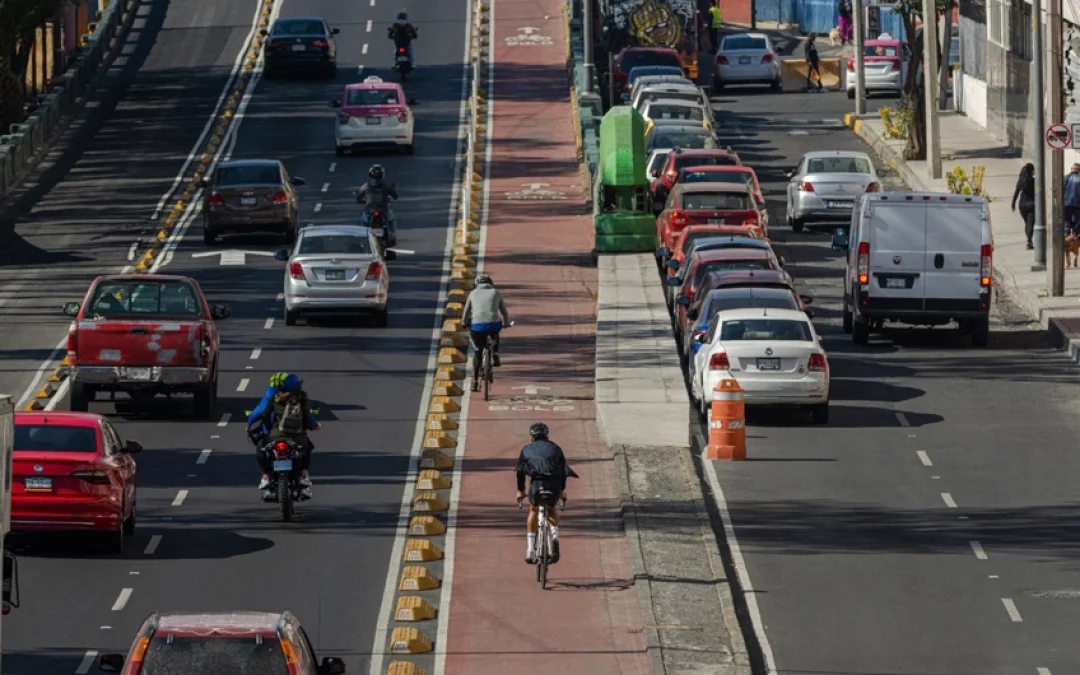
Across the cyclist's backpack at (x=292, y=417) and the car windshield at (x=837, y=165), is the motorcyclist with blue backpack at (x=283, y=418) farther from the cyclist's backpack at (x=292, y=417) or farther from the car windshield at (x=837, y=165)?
the car windshield at (x=837, y=165)

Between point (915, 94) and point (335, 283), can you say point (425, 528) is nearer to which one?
point (335, 283)

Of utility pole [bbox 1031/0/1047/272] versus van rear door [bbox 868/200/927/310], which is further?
utility pole [bbox 1031/0/1047/272]

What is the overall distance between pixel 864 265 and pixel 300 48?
117 feet

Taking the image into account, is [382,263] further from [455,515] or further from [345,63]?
[345,63]

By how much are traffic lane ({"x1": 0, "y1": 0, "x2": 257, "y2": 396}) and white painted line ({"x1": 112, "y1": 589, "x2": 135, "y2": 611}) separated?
1189 centimetres

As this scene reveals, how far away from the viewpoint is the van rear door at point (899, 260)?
36562 millimetres

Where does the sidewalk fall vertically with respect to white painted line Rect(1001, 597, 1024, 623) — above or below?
above

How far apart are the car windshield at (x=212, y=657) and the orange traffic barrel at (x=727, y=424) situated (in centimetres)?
1409

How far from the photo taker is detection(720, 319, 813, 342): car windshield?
101 ft

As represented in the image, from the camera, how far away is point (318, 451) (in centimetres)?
2881

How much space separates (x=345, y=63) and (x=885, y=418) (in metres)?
44.4

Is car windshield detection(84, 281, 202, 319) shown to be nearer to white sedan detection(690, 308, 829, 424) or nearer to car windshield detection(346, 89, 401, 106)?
white sedan detection(690, 308, 829, 424)

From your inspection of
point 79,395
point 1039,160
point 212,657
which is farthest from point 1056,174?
point 212,657

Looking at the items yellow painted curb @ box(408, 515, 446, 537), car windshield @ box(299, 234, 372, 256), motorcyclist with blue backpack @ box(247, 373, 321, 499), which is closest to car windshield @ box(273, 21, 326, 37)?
car windshield @ box(299, 234, 372, 256)
